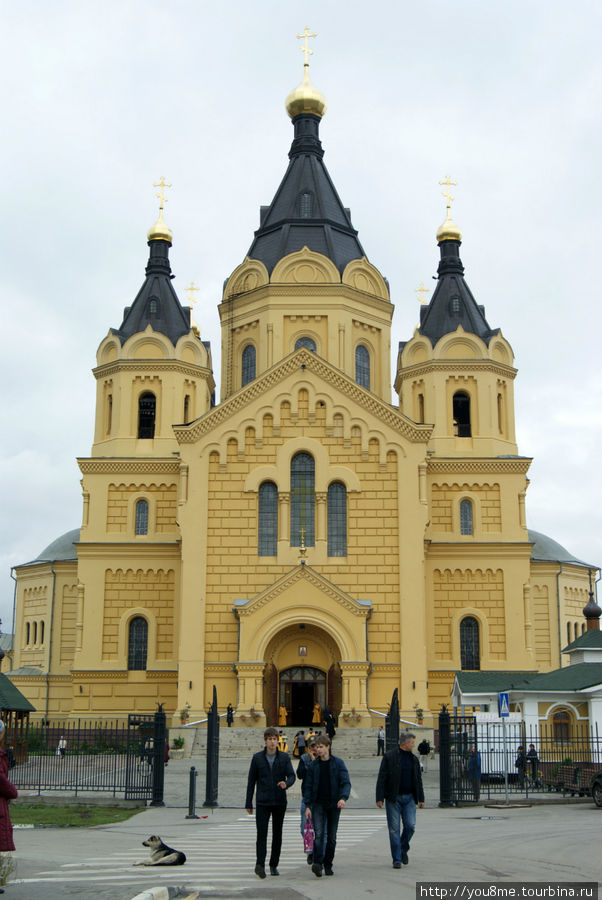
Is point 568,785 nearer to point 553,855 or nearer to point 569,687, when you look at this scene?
point 569,687

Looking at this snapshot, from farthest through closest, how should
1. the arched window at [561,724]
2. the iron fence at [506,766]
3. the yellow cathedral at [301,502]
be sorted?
the yellow cathedral at [301,502]
the arched window at [561,724]
the iron fence at [506,766]

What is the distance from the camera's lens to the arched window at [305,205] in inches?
1825

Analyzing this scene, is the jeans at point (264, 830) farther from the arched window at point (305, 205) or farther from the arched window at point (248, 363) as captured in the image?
the arched window at point (305, 205)

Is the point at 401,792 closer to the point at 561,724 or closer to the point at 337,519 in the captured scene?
the point at 561,724

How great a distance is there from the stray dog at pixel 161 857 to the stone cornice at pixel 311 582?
23318 millimetres

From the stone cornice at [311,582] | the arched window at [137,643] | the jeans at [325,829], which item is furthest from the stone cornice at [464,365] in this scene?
the jeans at [325,829]

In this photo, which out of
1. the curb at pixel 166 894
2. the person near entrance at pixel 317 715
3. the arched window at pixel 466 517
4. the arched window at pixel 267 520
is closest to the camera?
the curb at pixel 166 894

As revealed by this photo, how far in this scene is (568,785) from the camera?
2247 centimetres

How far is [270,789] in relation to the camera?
1214 cm

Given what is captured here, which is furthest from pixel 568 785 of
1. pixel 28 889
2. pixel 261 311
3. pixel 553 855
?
pixel 261 311

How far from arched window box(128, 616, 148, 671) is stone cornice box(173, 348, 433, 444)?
774cm

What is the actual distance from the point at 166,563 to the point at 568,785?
22.5 meters

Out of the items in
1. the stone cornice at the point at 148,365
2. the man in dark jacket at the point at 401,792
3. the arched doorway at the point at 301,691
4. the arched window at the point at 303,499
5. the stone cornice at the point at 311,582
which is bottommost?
the man in dark jacket at the point at 401,792

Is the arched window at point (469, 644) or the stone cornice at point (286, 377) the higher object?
the stone cornice at point (286, 377)
